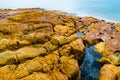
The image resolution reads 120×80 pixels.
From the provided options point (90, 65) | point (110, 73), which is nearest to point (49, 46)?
point (90, 65)

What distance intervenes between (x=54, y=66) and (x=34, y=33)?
10948 millimetres

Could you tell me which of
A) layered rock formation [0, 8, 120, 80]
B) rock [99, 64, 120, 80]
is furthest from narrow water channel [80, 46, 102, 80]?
rock [99, 64, 120, 80]

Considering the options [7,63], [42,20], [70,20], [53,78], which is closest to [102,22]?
[70,20]

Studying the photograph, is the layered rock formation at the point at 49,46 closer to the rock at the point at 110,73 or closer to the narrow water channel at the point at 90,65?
the rock at the point at 110,73

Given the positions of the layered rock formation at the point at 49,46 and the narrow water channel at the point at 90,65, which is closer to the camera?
the layered rock formation at the point at 49,46

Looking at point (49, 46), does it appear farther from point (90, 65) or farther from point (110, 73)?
point (110, 73)

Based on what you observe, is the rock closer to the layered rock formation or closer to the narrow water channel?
the layered rock formation

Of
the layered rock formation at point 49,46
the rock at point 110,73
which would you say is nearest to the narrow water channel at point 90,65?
the layered rock formation at point 49,46

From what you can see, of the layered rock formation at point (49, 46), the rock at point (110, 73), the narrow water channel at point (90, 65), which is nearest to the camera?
the layered rock formation at point (49, 46)

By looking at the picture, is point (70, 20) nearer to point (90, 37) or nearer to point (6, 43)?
point (90, 37)

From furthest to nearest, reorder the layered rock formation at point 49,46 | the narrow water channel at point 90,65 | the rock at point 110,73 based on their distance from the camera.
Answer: the narrow water channel at point 90,65 < the rock at point 110,73 < the layered rock formation at point 49,46

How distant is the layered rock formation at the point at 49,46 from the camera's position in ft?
174

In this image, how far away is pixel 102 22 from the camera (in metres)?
86.4

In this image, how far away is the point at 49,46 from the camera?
61.7m
